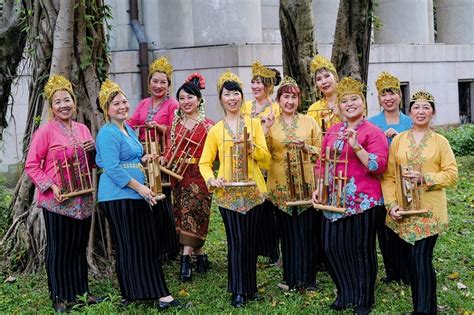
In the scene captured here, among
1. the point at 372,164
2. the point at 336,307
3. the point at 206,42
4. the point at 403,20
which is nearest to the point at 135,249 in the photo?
the point at 336,307

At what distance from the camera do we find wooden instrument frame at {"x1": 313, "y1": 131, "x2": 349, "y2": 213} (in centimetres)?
578

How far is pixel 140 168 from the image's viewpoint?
20.1ft

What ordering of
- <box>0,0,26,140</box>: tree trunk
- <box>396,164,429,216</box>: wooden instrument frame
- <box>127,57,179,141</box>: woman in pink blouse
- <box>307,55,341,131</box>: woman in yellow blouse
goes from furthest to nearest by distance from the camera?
<box>0,0,26,140</box>: tree trunk
<box>127,57,179,141</box>: woman in pink blouse
<box>307,55,341,131</box>: woman in yellow blouse
<box>396,164,429,216</box>: wooden instrument frame

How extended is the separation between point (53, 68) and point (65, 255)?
1832 mm

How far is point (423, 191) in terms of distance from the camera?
18.4ft

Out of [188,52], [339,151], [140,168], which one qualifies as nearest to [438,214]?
[339,151]

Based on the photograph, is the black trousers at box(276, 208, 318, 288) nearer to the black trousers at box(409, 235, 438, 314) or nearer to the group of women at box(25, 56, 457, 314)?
the group of women at box(25, 56, 457, 314)

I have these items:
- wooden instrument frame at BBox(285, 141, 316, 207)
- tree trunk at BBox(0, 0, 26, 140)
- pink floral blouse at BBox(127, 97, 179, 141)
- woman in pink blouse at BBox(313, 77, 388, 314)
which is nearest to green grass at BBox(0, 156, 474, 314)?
woman in pink blouse at BBox(313, 77, 388, 314)

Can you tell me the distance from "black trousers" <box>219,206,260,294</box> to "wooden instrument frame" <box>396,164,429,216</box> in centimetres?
127

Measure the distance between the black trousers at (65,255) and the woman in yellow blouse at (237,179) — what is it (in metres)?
1.10

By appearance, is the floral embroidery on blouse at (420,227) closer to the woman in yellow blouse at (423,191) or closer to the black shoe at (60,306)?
the woman in yellow blouse at (423,191)

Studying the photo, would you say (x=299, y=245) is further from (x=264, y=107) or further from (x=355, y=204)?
(x=264, y=107)

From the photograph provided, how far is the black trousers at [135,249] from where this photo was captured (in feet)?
19.9

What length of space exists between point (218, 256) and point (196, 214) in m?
0.99
